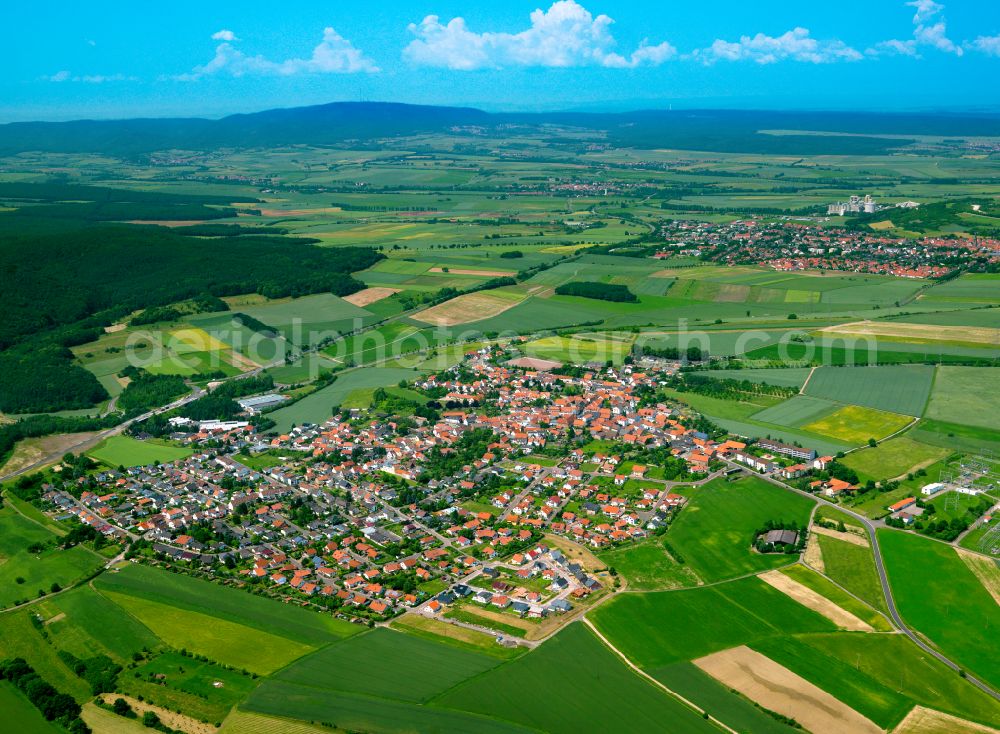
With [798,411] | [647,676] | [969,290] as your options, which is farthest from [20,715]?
[969,290]

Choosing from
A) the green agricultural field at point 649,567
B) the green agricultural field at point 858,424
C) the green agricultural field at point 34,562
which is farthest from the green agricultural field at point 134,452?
the green agricultural field at point 858,424

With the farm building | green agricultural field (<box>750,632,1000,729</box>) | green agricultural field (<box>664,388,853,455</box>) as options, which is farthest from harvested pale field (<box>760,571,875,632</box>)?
green agricultural field (<box>664,388,853,455</box>)

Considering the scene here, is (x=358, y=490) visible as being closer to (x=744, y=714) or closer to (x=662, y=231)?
(x=744, y=714)

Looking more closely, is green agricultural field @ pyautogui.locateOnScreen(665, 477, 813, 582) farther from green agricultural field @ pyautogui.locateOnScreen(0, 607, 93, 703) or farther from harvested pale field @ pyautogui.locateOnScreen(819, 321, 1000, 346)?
harvested pale field @ pyautogui.locateOnScreen(819, 321, 1000, 346)

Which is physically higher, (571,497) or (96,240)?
(96,240)

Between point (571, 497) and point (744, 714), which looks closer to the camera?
point (744, 714)

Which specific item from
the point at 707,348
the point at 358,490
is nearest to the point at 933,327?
the point at 707,348
